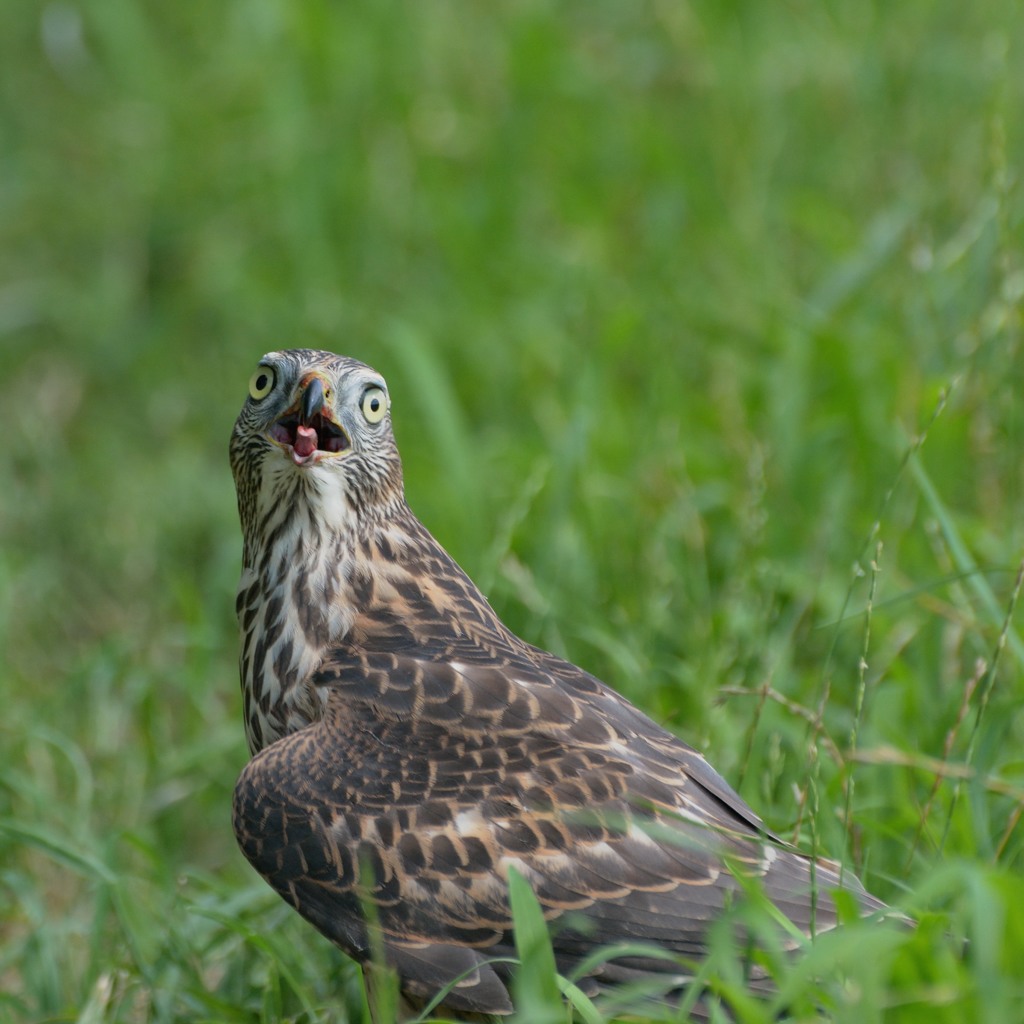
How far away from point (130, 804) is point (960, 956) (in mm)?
3323

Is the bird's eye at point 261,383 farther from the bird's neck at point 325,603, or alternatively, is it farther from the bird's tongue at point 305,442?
the bird's neck at point 325,603

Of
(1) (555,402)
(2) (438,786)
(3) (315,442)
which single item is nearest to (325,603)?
(3) (315,442)

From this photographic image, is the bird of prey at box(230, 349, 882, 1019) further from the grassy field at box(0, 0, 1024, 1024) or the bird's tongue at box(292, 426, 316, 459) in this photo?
the grassy field at box(0, 0, 1024, 1024)

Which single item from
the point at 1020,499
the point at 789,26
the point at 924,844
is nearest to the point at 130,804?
the point at 924,844

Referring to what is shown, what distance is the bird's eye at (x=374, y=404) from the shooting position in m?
4.44

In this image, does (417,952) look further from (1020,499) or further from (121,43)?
(121,43)

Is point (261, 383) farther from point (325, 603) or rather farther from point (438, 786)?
point (438, 786)

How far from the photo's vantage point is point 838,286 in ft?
23.5

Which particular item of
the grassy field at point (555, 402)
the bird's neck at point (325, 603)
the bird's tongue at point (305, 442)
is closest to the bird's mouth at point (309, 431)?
the bird's tongue at point (305, 442)

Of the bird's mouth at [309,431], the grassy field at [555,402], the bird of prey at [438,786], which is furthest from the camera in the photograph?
the grassy field at [555,402]

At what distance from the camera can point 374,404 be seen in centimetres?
447

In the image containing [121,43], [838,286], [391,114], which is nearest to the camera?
[838,286]

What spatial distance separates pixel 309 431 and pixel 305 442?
31 millimetres

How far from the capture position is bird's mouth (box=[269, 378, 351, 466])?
425cm
